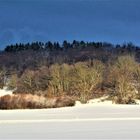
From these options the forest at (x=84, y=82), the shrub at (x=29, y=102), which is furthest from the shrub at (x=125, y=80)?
the shrub at (x=29, y=102)

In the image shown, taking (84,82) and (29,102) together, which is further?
(84,82)

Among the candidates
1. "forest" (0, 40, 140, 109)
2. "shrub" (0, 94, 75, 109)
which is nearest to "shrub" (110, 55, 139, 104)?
"forest" (0, 40, 140, 109)

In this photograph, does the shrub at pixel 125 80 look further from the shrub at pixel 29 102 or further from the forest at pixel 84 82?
the shrub at pixel 29 102

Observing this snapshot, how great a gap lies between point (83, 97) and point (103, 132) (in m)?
19.2

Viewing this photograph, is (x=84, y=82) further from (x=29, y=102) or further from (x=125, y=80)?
(x=29, y=102)

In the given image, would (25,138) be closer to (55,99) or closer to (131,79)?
(55,99)

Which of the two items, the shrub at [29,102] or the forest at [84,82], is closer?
the shrub at [29,102]

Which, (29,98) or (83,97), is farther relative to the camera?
(83,97)

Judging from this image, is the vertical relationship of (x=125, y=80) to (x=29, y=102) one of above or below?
above

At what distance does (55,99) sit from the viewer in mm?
20062

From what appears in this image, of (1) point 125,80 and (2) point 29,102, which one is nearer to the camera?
(2) point 29,102

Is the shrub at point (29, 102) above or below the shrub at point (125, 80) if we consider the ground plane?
below

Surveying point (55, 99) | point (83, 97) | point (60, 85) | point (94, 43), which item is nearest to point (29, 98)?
point (55, 99)

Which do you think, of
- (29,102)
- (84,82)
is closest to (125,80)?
(84,82)
